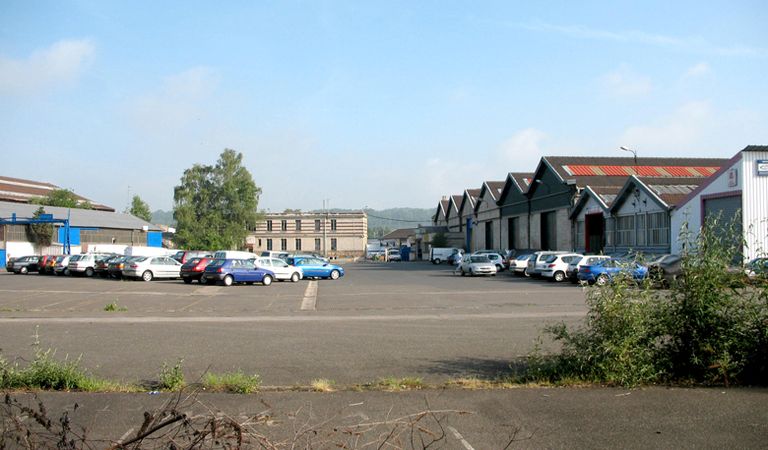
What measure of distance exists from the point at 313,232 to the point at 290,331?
103 metres

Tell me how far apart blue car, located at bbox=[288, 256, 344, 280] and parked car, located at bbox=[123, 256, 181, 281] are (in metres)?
6.90

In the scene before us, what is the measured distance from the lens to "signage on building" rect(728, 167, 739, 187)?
3297 cm

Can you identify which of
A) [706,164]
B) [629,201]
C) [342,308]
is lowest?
[342,308]

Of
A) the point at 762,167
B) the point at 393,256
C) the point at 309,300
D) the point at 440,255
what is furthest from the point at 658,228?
the point at 393,256

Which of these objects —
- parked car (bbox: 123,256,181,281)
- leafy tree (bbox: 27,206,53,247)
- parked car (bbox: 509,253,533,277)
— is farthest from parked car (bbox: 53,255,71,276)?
parked car (bbox: 509,253,533,277)

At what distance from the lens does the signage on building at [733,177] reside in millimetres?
32969

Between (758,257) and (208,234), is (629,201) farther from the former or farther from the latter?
(208,234)

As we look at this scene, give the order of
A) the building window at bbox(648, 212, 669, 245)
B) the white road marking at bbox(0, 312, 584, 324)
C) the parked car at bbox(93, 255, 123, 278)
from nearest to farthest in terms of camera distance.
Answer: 1. the white road marking at bbox(0, 312, 584, 324)
2. the parked car at bbox(93, 255, 123, 278)
3. the building window at bbox(648, 212, 669, 245)

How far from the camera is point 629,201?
43469mm

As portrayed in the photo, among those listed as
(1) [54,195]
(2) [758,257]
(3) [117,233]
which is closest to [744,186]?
(2) [758,257]

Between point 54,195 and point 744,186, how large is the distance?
79.7 metres

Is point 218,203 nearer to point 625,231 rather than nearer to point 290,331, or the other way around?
point 625,231

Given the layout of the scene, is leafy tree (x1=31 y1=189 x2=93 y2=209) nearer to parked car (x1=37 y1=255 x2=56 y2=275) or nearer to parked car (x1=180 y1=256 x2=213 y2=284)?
parked car (x1=37 y1=255 x2=56 y2=275)

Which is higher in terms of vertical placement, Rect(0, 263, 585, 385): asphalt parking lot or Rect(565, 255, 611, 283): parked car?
Rect(565, 255, 611, 283): parked car
